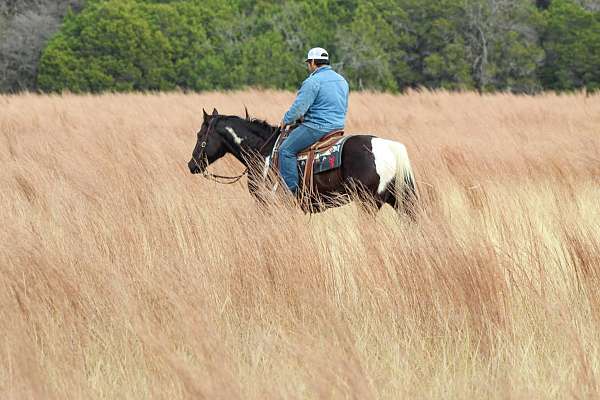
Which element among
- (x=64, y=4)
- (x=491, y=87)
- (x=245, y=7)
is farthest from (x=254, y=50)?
(x=64, y=4)

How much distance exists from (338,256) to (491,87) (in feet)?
118

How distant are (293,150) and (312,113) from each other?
0.32 meters

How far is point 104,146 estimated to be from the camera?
1131 centimetres

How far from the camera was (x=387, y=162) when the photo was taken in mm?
7172

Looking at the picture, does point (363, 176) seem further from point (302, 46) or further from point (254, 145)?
point (302, 46)

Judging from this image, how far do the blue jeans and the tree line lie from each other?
98.5 ft

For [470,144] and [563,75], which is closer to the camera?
[470,144]

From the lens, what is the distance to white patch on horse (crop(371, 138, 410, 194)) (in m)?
7.17

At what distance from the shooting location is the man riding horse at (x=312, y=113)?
7621 mm

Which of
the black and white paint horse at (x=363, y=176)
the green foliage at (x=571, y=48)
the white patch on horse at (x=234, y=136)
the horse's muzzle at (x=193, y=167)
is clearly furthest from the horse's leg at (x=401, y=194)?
the green foliage at (x=571, y=48)

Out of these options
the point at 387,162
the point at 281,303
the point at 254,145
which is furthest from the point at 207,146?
the point at 281,303

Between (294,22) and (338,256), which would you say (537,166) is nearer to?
(338,256)

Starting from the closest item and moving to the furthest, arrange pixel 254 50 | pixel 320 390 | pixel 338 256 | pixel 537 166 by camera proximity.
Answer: pixel 320 390 → pixel 338 256 → pixel 537 166 → pixel 254 50

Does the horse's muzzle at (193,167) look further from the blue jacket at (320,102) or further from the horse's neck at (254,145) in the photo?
the blue jacket at (320,102)
